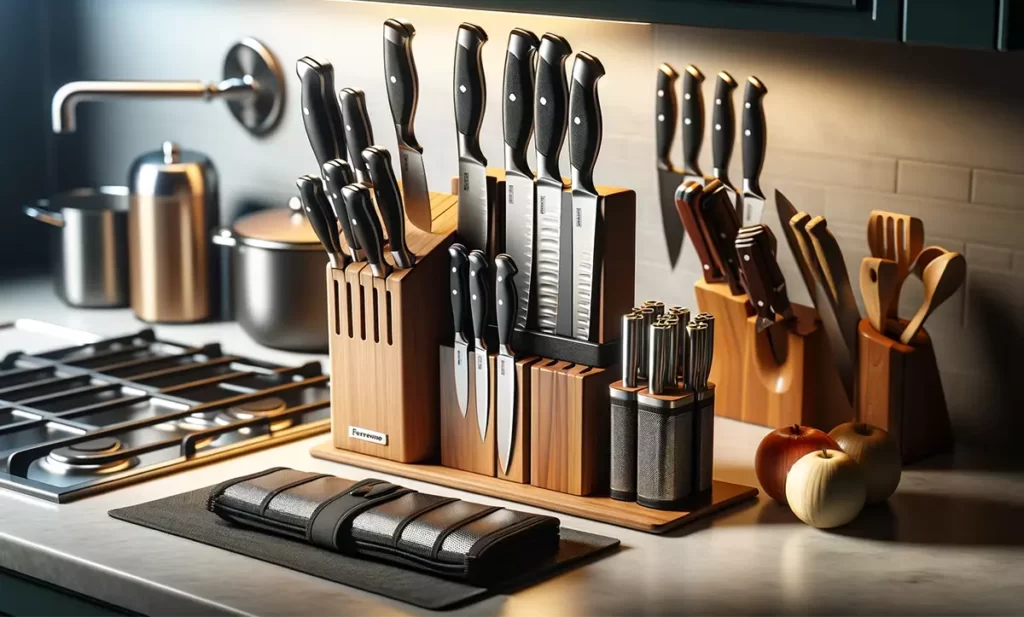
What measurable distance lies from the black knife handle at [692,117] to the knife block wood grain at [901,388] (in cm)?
31

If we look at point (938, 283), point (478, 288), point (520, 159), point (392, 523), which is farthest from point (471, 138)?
point (938, 283)

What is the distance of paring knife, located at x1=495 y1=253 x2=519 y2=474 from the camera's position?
5.10 feet

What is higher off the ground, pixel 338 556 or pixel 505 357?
pixel 505 357

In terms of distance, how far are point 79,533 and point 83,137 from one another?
1.41 meters

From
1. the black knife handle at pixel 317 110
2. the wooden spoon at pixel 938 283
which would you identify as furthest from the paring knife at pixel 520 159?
the wooden spoon at pixel 938 283

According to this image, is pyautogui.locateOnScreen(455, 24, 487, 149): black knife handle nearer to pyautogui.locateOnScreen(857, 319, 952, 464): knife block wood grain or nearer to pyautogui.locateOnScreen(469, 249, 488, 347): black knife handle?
pyautogui.locateOnScreen(469, 249, 488, 347): black knife handle

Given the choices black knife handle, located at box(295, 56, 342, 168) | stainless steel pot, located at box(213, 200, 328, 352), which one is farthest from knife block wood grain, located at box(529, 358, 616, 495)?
stainless steel pot, located at box(213, 200, 328, 352)

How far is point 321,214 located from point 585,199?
1.01ft

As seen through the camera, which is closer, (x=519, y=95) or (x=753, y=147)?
(x=519, y=95)

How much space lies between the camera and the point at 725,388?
6.04 ft

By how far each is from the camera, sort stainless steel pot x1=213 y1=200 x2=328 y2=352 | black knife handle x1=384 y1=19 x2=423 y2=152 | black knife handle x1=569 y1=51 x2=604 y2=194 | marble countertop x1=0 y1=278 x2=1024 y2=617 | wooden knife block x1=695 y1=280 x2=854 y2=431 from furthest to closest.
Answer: stainless steel pot x1=213 y1=200 x2=328 y2=352 < wooden knife block x1=695 y1=280 x2=854 y2=431 < black knife handle x1=384 y1=19 x2=423 y2=152 < black knife handle x1=569 y1=51 x2=604 y2=194 < marble countertop x1=0 y1=278 x2=1024 y2=617

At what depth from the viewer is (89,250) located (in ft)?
7.93

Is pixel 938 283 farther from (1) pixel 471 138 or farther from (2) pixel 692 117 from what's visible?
(1) pixel 471 138

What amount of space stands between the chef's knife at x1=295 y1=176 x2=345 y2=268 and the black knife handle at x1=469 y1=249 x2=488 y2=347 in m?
0.18
